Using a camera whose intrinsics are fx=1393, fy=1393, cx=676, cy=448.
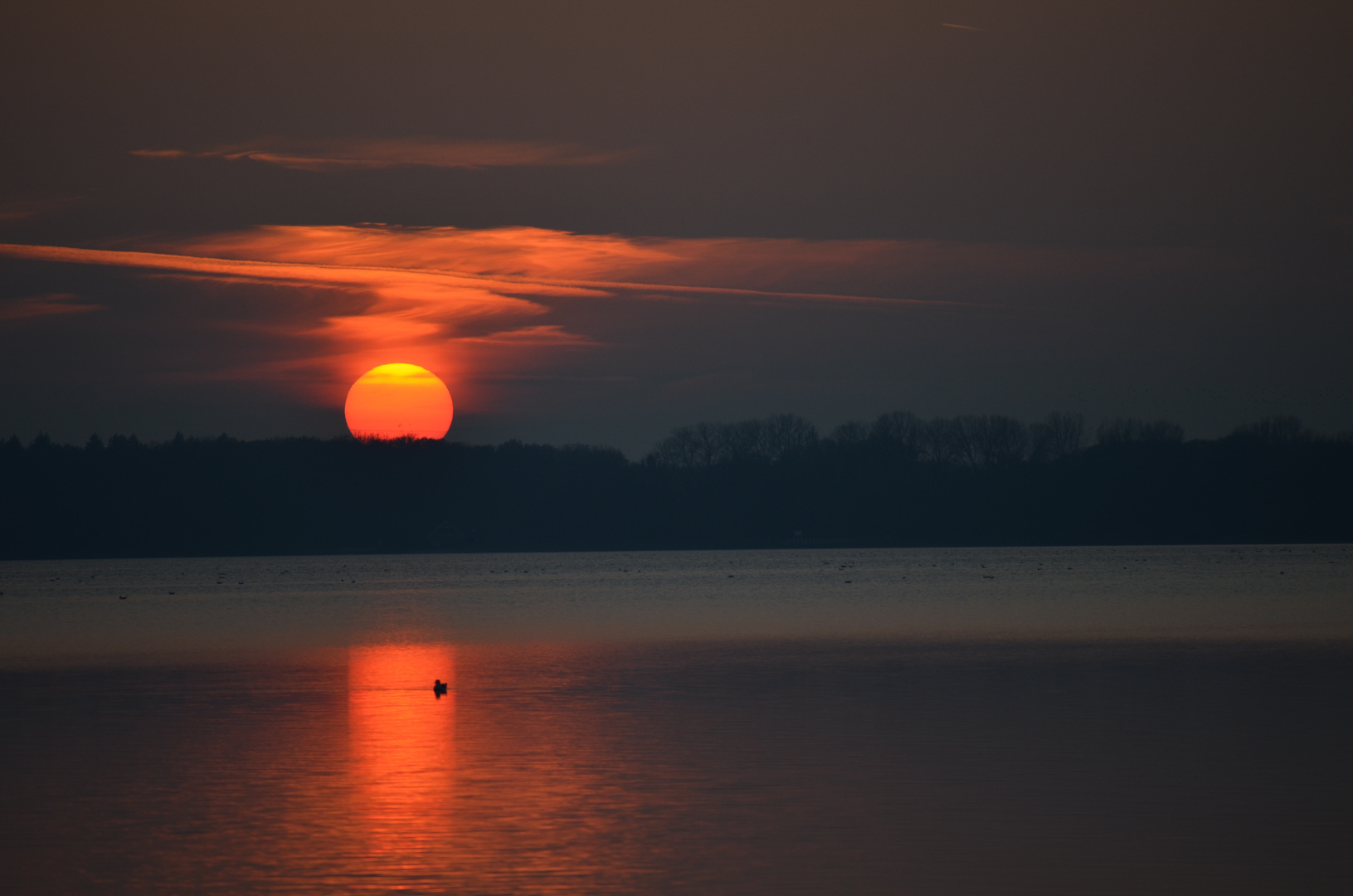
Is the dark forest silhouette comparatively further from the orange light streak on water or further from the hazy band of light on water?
the orange light streak on water

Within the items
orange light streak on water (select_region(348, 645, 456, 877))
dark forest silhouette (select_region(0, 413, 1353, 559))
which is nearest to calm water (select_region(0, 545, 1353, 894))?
orange light streak on water (select_region(348, 645, 456, 877))

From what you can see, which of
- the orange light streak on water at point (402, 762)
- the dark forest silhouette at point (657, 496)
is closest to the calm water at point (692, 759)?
the orange light streak on water at point (402, 762)

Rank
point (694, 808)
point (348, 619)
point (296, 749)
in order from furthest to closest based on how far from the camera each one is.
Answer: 1. point (348, 619)
2. point (296, 749)
3. point (694, 808)

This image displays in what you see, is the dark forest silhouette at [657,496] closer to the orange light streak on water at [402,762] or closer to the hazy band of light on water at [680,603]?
the hazy band of light on water at [680,603]

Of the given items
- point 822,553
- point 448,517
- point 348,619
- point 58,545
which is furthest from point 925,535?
Answer: point 348,619

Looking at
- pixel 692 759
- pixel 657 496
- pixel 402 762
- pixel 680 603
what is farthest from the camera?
pixel 657 496

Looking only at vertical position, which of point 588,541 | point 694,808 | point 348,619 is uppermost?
point 694,808

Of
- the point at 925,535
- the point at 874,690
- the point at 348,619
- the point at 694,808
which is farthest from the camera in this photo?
the point at 925,535

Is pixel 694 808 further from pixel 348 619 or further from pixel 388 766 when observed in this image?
pixel 348 619

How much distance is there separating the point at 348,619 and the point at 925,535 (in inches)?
3920

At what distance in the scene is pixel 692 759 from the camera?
15570 millimetres

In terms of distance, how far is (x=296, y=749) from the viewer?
16.9 m

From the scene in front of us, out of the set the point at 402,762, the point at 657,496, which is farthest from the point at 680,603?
the point at 657,496

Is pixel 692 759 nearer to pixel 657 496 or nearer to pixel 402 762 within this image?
pixel 402 762
